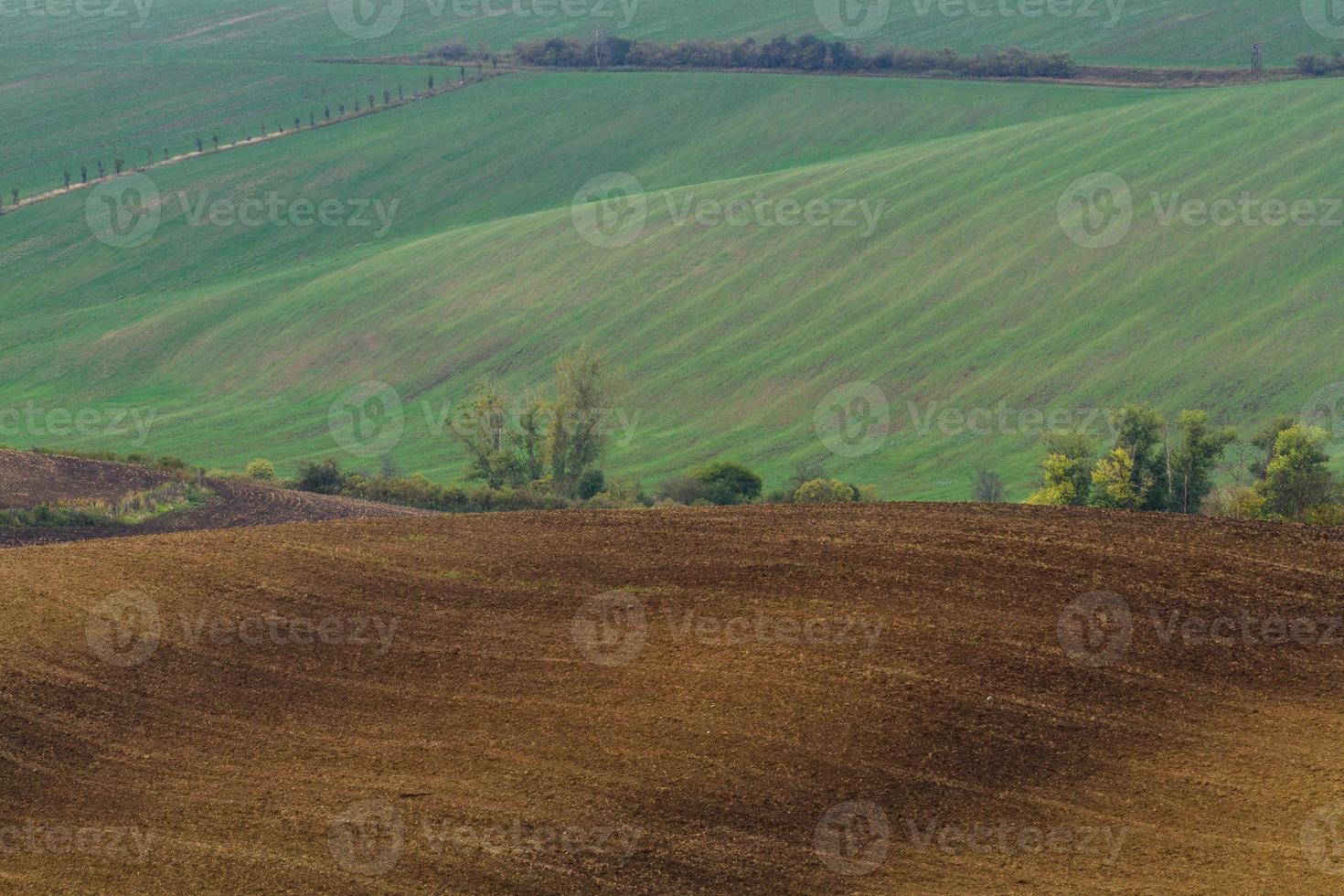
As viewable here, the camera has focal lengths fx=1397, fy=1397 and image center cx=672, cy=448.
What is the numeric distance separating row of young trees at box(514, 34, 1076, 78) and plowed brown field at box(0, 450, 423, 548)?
264ft

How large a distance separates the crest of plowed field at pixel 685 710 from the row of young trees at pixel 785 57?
291 feet

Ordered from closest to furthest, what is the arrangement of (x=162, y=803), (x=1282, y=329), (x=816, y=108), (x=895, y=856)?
1. (x=895, y=856)
2. (x=162, y=803)
3. (x=1282, y=329)
4. (x=816, y=108)

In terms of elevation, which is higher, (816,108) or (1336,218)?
(816,108)

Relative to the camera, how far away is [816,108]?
351 feet

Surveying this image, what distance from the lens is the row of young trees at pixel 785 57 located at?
10881 centimetres

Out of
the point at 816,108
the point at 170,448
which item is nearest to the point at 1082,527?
the point at 170,448

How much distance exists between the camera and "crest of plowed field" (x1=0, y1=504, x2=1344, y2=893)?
17.0 meters

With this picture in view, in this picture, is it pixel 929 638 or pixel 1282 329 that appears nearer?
pixel 929 638

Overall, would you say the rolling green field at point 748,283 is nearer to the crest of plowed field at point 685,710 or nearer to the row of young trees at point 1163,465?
the row of young trees at point 1163,465

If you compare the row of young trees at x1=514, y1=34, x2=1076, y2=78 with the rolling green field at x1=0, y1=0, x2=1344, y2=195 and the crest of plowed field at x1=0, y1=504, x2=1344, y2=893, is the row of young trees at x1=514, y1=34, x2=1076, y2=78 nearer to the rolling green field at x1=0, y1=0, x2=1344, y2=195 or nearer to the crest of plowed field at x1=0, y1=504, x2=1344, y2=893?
the rolling green field at x1=0, y1=0, x2=1344, y2=195

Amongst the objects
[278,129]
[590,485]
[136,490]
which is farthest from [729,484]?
[278,129]

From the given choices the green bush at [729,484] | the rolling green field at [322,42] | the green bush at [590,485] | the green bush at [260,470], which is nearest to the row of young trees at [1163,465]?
the green bush at [729,484]

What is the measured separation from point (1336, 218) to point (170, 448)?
6161cm

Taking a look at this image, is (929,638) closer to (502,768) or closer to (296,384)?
(502,768)
